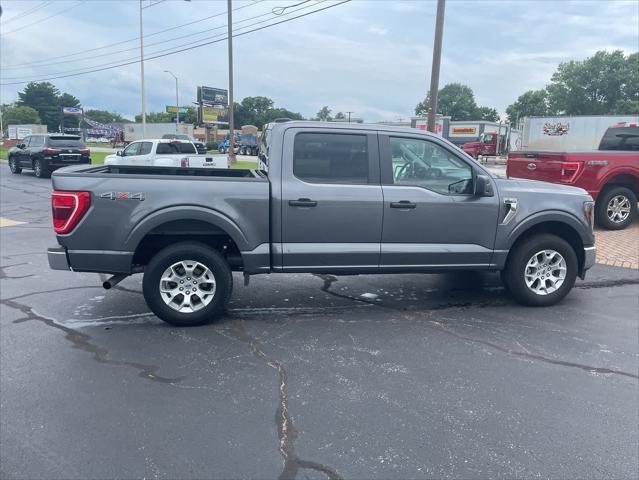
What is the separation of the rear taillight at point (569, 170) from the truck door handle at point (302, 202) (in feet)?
21.5

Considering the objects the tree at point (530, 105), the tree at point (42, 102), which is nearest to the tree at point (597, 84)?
the tree at point (530, 105)

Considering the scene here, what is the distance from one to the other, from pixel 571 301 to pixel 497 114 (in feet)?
395

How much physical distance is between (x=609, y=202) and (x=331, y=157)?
7.44 m

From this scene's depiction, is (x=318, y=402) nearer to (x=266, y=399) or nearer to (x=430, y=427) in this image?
(x=266, y=399)

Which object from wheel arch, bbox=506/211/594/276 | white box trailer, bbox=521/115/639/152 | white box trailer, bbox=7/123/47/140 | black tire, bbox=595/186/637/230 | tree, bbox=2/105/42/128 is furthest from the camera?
tree, bbox=2/105/42/128

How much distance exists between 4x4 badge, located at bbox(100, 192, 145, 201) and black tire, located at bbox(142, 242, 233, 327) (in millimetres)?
552

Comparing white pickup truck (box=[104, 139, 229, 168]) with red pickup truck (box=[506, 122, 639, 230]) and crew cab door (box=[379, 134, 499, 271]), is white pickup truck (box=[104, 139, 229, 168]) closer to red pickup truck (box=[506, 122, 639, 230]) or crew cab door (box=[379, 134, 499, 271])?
red pickup truck (box=[506, 122, 639, 230])

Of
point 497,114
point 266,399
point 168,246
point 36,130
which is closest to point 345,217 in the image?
point 168,246

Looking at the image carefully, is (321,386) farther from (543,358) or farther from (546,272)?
(546,272)

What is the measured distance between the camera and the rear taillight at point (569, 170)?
31.2ft

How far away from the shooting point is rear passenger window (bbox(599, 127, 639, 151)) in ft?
37.5

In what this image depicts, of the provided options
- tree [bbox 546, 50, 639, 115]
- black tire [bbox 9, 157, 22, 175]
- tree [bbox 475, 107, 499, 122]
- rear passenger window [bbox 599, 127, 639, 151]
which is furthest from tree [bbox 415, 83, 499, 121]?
rear passenger window [bbox 599, 127, 639, 151]

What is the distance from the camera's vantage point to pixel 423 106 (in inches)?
4417

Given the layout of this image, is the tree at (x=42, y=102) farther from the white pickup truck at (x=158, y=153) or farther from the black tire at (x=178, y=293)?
the black tire at (x=178, y=293)
